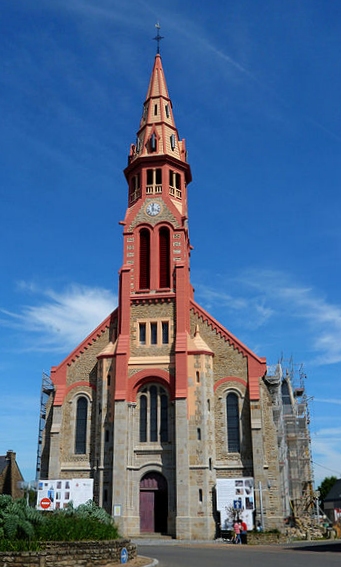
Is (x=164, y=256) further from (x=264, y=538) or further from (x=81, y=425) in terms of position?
(x=264, y=538)

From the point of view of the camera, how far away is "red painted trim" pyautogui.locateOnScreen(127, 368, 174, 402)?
3891 cm

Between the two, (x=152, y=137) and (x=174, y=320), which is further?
(x=152, y=137)

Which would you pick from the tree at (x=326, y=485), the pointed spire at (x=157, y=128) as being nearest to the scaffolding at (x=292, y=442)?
the pointed spire at (x=157, y=128)

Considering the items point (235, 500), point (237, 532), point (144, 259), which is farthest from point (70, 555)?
point (144, 259)

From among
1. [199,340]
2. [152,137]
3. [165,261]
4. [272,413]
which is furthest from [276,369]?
[152,137]

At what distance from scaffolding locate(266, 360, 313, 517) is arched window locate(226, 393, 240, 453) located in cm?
381

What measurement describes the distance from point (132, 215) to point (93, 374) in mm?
12838

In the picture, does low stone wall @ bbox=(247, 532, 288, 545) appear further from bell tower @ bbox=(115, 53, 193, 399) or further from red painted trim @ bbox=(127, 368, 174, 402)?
red painted trim @ bbox=(127, 368, 174, 402)

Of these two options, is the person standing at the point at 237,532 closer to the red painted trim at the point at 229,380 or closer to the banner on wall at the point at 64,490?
the red painted trim at the point at 229,380

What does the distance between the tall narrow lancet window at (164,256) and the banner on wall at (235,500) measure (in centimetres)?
1489

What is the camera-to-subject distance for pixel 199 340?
40469mm

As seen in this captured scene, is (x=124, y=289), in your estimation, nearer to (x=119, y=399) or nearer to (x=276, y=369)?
(x=119, y=399)

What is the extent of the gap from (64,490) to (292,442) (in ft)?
79.6

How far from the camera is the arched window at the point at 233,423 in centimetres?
3831
